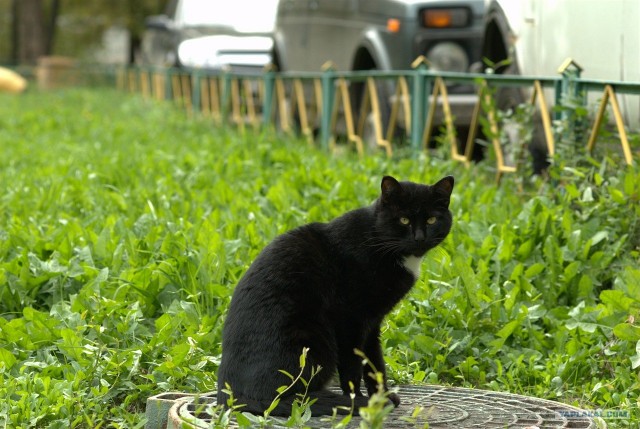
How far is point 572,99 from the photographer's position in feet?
21.3

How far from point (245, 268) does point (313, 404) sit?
1743mm

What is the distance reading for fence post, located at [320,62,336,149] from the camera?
35.6ft

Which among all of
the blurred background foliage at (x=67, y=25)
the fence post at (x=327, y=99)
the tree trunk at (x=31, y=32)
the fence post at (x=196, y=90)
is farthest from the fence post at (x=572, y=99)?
the tree trunk at (x=31, y=32)

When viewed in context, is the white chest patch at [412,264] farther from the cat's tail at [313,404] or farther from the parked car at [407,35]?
the parked car at [407,35]

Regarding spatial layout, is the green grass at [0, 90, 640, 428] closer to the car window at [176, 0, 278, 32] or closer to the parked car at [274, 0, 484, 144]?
the parked car at [274, 0, 484, 144]

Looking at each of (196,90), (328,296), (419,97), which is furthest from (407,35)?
(196,90)

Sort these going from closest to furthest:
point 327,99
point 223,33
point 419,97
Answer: point 419,97
point 327,99
point 223,33

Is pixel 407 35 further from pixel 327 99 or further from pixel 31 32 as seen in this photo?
pixel 31 32

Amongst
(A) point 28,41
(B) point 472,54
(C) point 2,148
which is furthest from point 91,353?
(A) point 28,41

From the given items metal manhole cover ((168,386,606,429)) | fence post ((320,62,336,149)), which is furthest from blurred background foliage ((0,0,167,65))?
metal manhole cover ((168,386,606,429))

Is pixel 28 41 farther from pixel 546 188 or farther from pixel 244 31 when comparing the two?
pixel 546 188

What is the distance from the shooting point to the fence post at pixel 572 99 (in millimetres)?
6512

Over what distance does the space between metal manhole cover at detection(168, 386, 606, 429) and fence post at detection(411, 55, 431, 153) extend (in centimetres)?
476

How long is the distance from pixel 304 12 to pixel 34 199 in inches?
192
